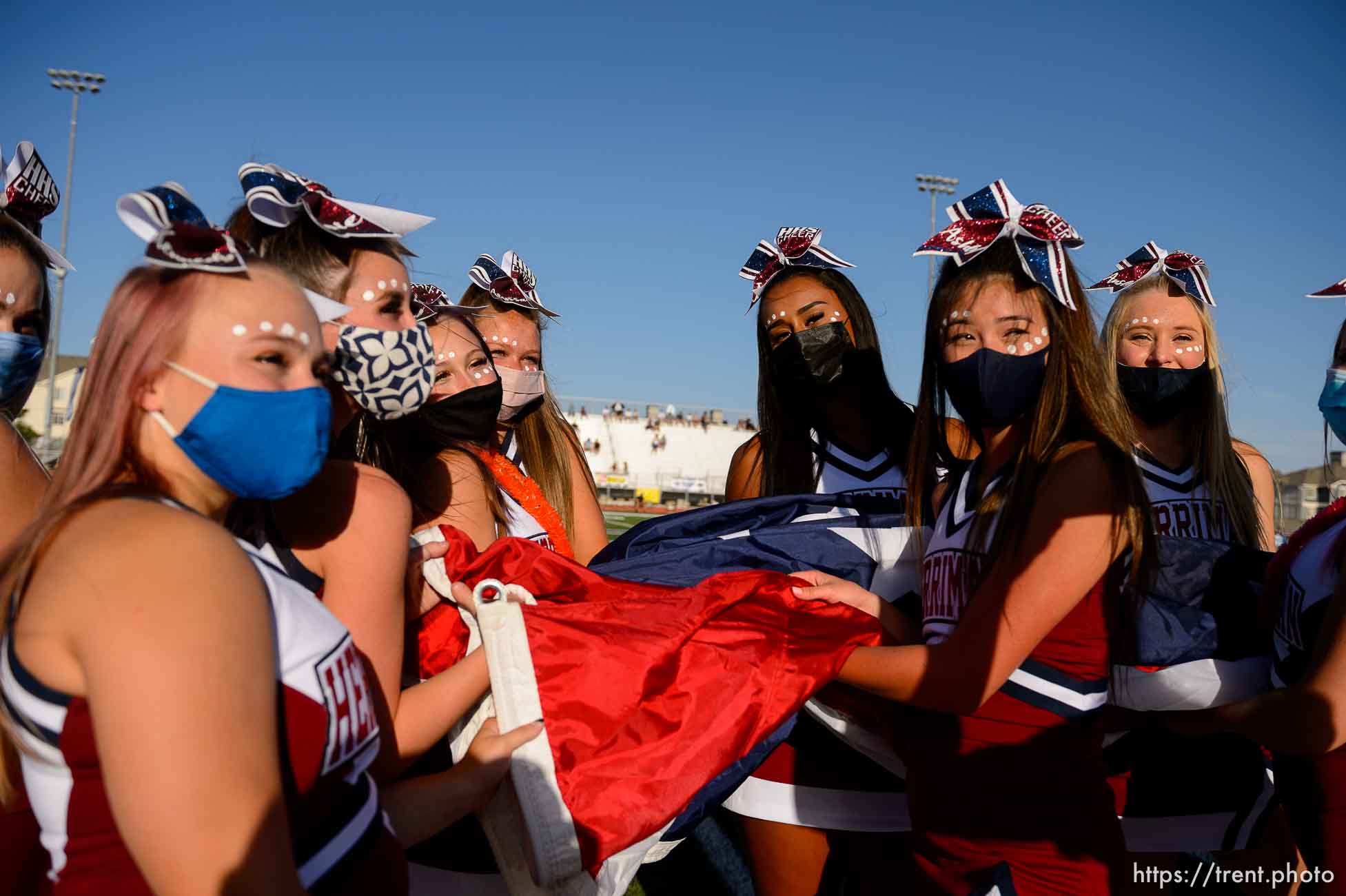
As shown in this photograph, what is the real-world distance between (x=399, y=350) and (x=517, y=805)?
1.12m

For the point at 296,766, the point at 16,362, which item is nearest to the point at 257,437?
the point at 296,766

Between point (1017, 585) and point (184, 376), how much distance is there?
188cm

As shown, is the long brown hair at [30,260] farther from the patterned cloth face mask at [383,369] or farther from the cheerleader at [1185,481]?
the cheerleader at [1185,481]

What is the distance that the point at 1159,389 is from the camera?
395 centimetres

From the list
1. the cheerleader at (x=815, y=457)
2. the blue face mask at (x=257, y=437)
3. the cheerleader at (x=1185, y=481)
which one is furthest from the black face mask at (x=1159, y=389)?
the blue face mask at (x=257, y=437)

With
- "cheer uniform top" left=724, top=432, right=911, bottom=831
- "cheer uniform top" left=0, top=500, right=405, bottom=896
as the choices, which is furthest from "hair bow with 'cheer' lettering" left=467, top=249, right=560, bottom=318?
"cheer uniform top" left=0, top=500, right=405, bottom=896

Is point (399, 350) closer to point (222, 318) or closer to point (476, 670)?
point (222, 318)

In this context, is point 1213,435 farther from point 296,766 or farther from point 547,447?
point 296,766

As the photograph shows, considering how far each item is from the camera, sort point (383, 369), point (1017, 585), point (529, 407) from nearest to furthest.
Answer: point (383, 369) → point (1017, 585) → point (529, 407)

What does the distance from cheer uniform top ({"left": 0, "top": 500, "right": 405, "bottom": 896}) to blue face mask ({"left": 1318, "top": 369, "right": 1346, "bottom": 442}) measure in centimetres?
276

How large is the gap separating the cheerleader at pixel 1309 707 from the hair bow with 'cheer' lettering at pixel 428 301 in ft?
8.60

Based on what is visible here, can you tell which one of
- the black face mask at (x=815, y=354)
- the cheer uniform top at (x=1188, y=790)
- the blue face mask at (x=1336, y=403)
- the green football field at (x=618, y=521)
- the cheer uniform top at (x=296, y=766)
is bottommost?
the green football field at (x=618, y=521)

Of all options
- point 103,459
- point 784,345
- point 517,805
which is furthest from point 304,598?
point 784,345

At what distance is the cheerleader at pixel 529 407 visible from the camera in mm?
4086
